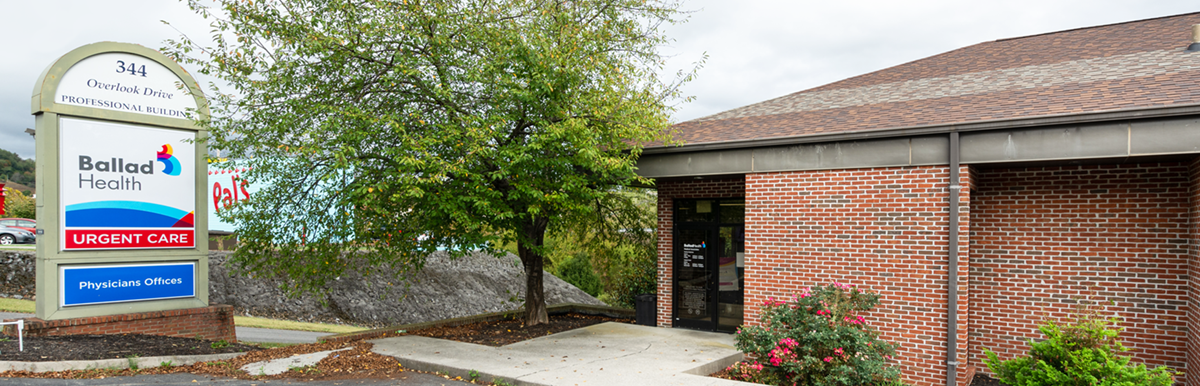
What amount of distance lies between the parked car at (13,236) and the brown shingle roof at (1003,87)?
32.7 meters

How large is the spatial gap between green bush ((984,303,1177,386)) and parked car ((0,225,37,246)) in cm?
3782

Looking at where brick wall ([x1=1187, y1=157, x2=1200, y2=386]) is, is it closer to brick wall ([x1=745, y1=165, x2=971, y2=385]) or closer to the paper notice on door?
brick wall ([x1=745, y1=165, x2=971, y2=385])

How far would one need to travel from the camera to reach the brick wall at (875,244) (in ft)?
26.7

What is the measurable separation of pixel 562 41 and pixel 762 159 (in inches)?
135

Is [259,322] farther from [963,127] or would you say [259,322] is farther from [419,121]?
[963,127]

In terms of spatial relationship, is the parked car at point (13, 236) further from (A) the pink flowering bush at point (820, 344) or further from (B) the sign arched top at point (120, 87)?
(A) the pink flowering bush at point (820, 344)

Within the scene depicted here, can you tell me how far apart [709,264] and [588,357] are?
11.7ft

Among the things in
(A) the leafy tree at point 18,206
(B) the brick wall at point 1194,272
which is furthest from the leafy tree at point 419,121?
(A) the leafy tree at point 18,206

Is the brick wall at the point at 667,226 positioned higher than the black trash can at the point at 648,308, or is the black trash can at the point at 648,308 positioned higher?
the brick wall at the point at 667,226

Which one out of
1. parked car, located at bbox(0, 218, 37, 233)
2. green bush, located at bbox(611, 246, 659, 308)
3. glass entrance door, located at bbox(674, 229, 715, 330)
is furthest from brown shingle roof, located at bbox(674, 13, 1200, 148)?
parked car, located at bbox(0, 218, 37, 233)

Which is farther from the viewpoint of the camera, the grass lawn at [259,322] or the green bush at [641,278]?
the grass lawn at [259,322]

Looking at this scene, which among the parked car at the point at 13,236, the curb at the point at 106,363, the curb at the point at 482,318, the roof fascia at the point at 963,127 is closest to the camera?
the roof fascia at the point at 963,127

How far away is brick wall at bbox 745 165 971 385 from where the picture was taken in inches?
320

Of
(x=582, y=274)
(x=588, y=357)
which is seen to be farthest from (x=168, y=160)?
(x=582, y=274)
